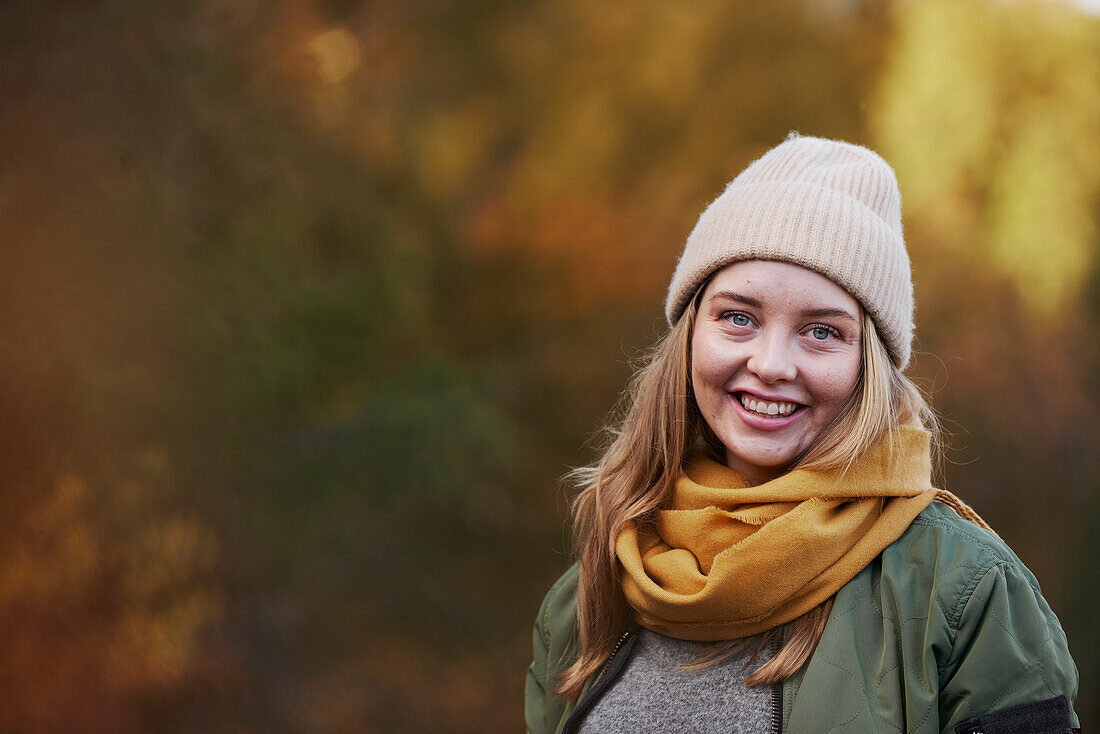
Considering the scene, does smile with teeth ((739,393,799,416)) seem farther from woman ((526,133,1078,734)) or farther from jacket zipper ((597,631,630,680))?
jacket zipper ((597,631,630,680))

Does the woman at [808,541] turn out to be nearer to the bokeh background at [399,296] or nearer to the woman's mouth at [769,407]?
the woman's mouth at [769,407]

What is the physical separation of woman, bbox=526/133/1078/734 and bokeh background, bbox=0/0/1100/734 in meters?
2.00

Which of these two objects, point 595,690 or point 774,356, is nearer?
point 774,356

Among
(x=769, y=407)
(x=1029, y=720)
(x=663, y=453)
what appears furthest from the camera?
(x=663, y=453)

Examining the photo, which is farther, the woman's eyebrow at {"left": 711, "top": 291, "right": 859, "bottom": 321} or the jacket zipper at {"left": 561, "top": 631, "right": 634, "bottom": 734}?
the jacket zipper at {"left": 561, "top": 631, "right": 634, "bottom": 734}

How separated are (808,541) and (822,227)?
0.47 metres

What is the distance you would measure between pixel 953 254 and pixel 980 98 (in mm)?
610

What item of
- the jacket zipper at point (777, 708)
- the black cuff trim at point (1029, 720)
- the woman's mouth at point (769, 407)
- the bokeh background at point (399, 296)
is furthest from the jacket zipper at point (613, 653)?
the bokeh background at point (399, 296)

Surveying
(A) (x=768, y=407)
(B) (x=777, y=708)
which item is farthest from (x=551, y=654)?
(A) (x=768, y=407)

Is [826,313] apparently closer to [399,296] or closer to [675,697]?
[675,697]

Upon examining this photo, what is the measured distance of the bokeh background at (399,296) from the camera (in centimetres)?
341

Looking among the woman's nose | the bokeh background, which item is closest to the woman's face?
the woman's nose

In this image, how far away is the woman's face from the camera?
1.53 meters

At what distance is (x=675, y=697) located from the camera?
1571 millimetres
